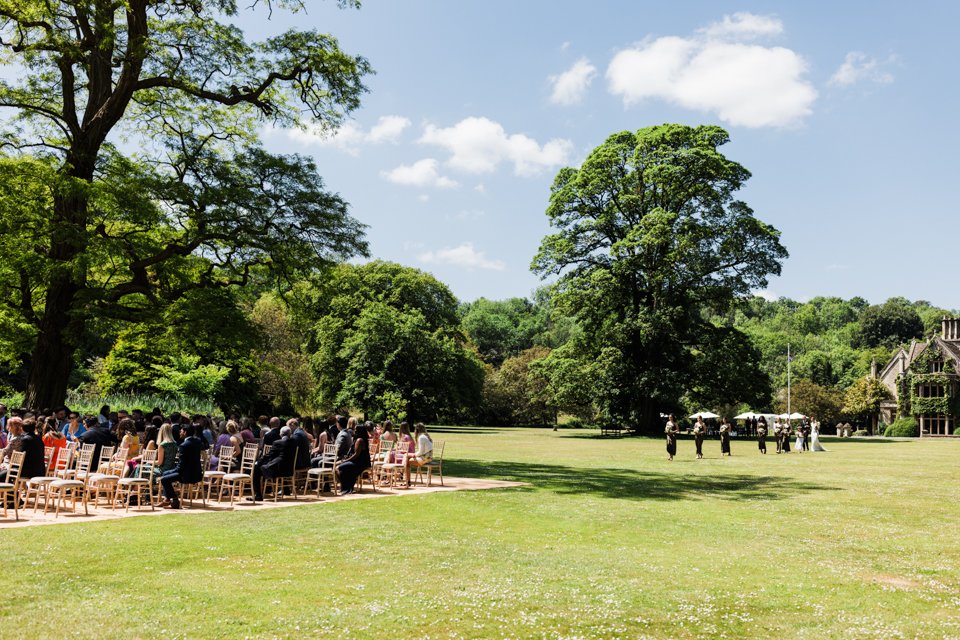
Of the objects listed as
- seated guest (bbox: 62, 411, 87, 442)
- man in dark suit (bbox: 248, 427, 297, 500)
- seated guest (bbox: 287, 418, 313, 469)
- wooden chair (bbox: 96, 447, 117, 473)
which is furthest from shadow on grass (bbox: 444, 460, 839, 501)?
seated guest (bbox: 62, 411, 87, 442)

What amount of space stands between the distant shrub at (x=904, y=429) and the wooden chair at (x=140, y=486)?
2679 inches

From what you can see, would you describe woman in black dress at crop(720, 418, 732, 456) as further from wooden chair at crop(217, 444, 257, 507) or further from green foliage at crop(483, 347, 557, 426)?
green foliage at crop(483, 347, 557, 426)

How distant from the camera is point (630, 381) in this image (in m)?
50.2

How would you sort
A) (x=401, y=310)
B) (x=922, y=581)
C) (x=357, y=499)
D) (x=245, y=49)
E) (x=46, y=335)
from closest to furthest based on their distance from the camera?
(x=922, y=581) < (x=357, y=499) < (x=46, y=335) < (x=245, y=49) < (x=401, y=310)

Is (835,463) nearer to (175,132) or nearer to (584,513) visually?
(584,513)

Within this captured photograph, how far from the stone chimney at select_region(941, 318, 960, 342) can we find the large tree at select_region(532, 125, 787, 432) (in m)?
38.2

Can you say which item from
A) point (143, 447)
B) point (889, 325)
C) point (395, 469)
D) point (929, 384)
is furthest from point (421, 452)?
point (889, 325)

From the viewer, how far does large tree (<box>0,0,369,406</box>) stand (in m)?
20.0

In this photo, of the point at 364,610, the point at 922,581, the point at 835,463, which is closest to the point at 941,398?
the point at 835,463

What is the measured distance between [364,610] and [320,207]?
59.3 feet

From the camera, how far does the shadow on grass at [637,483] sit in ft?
57.8

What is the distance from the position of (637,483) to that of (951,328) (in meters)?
71.7

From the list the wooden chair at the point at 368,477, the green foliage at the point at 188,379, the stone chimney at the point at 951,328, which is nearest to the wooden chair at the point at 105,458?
the wooden chair at the point at 368,477

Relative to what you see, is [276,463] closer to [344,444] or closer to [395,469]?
[344,444]
